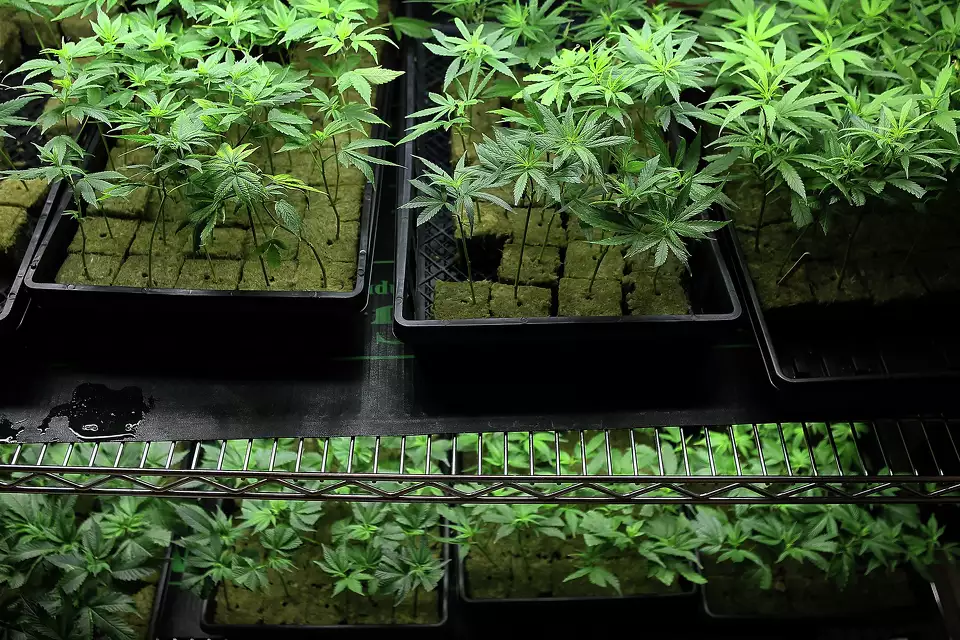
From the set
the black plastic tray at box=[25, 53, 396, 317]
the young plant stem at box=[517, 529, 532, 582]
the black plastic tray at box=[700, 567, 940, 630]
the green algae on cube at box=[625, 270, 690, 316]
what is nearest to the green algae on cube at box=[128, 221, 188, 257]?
the black plastic tray at box=[25, 53, 396, 317]

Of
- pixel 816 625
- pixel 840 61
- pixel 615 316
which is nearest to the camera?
pixel 615 316

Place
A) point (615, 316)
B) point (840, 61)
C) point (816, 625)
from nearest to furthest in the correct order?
point (615, 316)
point (840, 61)
point (816, 625)

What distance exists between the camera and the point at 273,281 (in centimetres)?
140

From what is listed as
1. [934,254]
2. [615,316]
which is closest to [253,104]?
[615,316]

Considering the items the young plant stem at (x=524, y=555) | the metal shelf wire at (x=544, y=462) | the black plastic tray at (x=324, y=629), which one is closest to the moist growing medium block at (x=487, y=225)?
the metal shelf wire at (x=544, y=462)

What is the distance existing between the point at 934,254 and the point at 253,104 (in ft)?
4.06

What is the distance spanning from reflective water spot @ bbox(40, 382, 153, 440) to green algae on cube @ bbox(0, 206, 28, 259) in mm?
308

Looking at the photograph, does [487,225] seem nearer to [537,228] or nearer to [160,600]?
[537,228]

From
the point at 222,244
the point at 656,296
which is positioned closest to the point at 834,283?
the point at 656,296

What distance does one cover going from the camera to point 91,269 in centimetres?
139

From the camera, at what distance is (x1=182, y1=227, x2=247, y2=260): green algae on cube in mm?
1426

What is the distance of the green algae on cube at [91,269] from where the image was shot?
1.38 metres

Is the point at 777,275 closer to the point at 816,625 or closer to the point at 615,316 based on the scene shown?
the point at 615,316

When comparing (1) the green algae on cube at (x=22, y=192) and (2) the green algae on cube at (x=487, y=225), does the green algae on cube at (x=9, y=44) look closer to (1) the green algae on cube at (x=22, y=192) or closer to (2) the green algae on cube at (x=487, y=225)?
(1) the green algae on cube at (x=22, y=192)
